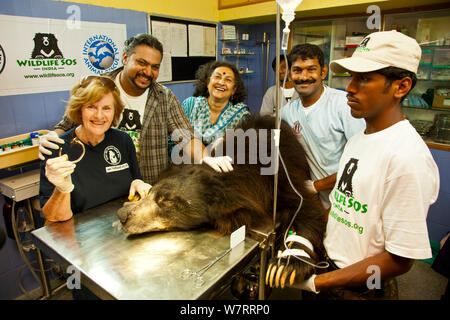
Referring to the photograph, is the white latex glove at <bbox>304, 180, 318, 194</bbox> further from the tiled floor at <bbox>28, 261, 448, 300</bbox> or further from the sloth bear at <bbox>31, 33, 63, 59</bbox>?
the sloth bear at <bbox>31, 33, 63, 59</bbox>

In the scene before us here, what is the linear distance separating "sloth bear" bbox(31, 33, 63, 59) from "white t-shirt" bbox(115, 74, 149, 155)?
0.84 meters

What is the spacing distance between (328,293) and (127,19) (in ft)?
10.7

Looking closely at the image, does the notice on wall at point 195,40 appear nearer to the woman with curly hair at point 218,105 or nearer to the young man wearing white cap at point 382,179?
the woman with curly hair at point 218,105

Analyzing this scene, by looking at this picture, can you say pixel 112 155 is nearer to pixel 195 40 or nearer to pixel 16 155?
pixel 16 155

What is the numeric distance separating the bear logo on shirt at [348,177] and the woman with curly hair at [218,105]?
128 centimetres

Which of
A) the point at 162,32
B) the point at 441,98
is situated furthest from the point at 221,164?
the point at 441,98

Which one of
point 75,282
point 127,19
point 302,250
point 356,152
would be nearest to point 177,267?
point 75,282

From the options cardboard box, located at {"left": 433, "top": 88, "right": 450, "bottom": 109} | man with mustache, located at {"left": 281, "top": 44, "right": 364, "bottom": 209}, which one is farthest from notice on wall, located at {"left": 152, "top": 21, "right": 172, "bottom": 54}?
cardboard box, located at {"left": 433, "top": 88, "right": 450, "bottom": 109}

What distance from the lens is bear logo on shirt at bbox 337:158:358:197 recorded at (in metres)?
1.17

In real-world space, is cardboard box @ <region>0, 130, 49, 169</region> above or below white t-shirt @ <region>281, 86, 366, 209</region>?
below

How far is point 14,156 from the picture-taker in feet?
7.02

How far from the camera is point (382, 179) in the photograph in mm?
1052

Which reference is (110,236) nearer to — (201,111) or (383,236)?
(383,236)

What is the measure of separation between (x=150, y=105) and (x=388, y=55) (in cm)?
169
